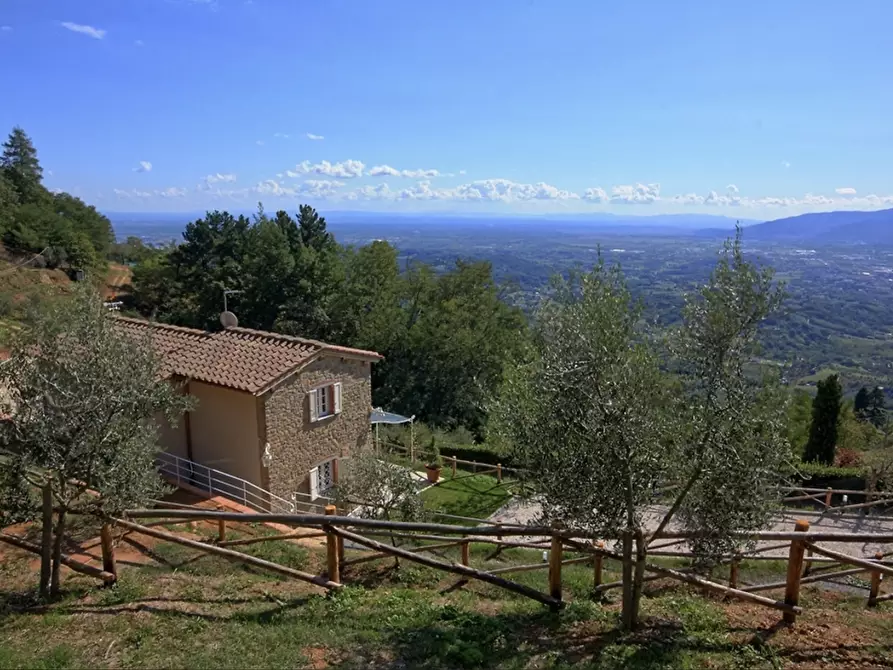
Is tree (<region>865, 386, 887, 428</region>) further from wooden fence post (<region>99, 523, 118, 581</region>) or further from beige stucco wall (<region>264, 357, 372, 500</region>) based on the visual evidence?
A: wooden fence post (<region>99, 523, 118, 581</region>)

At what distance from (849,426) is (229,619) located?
30116 millimetres

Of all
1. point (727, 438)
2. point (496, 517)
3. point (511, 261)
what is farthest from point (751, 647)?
point (511, 261)

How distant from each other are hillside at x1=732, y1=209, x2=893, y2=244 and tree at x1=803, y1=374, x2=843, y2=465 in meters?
117

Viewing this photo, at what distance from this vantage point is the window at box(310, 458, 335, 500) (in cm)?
1614

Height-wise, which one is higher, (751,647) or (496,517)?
(751,647)

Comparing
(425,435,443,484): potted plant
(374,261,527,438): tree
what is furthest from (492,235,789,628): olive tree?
(374,261,527,438): tree

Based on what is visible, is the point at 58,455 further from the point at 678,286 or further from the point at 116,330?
the point at 678,286

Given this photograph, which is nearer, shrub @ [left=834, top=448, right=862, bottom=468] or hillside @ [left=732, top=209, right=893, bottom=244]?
shrub @ [left=834, top=448, right=862, bottom=468]

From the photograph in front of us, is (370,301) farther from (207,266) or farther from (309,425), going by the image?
(309,425)

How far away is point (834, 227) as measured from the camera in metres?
157

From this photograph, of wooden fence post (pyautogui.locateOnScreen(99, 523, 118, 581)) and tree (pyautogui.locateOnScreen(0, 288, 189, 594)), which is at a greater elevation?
tree (pyautogui.locateOnScreen(0, 288, 189, 594))

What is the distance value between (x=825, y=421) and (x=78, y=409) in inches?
1009

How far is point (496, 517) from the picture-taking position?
17000 millimetres

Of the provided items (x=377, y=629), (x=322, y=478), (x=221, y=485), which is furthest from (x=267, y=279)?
(x=377, y=629)
